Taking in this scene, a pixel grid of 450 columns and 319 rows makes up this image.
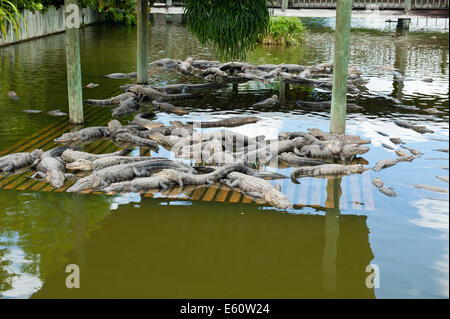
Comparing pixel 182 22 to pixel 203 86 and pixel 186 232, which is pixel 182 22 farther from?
pixel 186 232

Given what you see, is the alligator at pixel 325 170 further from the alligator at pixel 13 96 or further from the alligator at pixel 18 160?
the alligator at pixel 13 96

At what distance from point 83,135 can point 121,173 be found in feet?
7.71

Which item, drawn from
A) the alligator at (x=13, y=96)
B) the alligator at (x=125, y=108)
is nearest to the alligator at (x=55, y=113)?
the alligator at (x=125, y=108)

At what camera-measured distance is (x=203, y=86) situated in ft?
47.6

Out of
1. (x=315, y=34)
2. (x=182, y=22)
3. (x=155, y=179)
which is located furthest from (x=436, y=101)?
(x=182, y=22)

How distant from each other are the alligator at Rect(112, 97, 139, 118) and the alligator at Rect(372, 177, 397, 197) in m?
5.73

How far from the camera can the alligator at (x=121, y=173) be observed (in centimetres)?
759

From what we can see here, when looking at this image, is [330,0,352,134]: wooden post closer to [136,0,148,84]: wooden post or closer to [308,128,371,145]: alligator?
[308,128,371,145]: alligator

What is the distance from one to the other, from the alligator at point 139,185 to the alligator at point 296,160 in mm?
2104

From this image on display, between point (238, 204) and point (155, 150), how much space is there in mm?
2720

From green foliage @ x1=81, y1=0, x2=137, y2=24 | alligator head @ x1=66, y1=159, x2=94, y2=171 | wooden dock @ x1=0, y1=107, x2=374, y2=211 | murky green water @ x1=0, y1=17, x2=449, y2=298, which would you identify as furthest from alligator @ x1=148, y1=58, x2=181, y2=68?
wooden dock @ x1=0, y1=107, x2=374, y2=211

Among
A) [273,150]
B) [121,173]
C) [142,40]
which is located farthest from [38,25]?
[121,173]

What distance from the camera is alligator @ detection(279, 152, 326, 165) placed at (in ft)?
28.5
